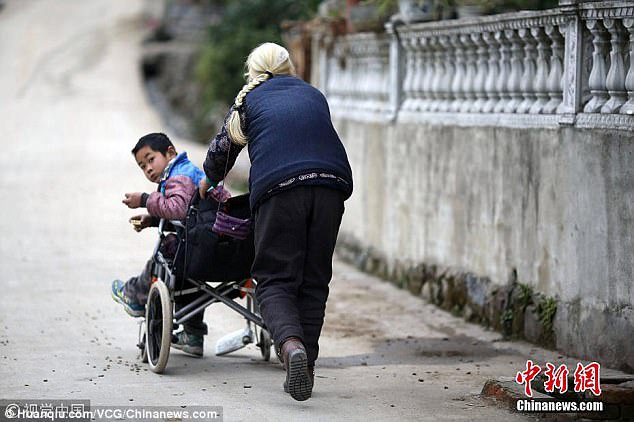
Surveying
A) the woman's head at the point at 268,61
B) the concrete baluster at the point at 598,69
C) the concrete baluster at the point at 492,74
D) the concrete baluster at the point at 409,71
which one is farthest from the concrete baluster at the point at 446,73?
the woman's head at the point at 268,61

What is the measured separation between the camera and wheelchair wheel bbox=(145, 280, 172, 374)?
6.74 m

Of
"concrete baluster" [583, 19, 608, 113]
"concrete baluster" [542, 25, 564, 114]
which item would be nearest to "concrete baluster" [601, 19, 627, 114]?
"concrete baluster" [583, 19, 608, 113]

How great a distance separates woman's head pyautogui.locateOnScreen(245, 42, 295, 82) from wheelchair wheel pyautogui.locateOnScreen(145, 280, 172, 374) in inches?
56.2

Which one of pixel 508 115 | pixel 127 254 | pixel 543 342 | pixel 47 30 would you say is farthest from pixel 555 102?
pixel 47 30

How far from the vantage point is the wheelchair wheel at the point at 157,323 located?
674 centimetres

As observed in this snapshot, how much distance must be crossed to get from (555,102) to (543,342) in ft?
5.65

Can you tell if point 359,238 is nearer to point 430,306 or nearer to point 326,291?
point 430,306

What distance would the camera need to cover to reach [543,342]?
7988 mm

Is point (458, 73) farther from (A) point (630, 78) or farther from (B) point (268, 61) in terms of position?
(B) point (268, 61)

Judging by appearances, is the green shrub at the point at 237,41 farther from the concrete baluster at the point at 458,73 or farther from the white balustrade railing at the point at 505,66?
the concrete baluster at the point at 458,73

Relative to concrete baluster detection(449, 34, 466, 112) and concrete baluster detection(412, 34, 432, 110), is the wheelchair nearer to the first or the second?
concrete baluster detection(449, 34, 466, 112)

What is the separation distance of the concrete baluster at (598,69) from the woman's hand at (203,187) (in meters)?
2.63

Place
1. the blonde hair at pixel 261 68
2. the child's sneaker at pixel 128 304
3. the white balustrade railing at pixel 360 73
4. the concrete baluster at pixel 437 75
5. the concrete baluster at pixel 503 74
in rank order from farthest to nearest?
the white balustrade railing at pixel 360 73
the concrete baluster at pixel 437 75
the concrete baluster at pixel 503 74
the child's sneaker at pixel 128 304
the blonde hair at pixel 261 68

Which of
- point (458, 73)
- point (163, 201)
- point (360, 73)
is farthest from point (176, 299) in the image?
point (360, 73)
